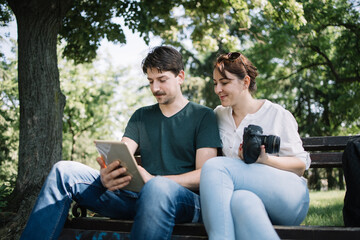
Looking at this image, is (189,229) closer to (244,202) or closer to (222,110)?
(244,202)

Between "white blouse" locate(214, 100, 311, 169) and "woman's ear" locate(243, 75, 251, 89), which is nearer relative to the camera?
"white blouse" locate(214, 100, 311, 169)

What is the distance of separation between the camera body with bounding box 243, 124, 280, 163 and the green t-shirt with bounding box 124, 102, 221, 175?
46cm

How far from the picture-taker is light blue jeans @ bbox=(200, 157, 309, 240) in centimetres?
193

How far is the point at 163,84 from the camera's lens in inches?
110

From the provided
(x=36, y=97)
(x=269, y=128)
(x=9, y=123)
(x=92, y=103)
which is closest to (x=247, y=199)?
(x=269, y=128)

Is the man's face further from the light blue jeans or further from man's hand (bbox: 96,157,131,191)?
the light blue jeans

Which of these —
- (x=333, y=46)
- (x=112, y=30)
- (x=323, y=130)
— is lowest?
(x=323, y=130)

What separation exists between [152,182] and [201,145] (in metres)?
0.60

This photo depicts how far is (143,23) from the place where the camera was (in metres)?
6.82

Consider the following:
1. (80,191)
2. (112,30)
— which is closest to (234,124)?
(80,191)

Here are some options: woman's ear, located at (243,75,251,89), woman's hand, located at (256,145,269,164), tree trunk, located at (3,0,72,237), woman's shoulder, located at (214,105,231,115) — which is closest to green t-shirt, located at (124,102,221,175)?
woman's shoulder, located at (214,105,231,115)

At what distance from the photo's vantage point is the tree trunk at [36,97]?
504 cm

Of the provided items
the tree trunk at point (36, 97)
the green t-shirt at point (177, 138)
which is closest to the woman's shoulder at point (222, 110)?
the green t-shirt at point (177, 138)

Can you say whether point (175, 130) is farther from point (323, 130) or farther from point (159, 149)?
point (323, 130)
